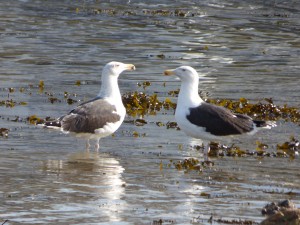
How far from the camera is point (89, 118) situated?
1216 centimetres

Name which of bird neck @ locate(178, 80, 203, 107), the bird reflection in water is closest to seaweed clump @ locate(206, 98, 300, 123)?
bird neck @ locate(178, 80, 203, 107)

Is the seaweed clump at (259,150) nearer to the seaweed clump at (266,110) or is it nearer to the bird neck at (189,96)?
the bird neck at (189,96)

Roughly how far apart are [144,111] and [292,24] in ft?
55.1

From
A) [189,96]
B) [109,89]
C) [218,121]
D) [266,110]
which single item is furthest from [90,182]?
[266,110]

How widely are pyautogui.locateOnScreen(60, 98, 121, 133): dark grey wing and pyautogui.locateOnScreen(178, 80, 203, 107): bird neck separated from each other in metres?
0.97

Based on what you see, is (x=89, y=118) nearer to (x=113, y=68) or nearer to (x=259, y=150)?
(x=113, y=68)

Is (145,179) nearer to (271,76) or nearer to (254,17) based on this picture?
(271,76)

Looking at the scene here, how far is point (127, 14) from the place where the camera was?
33.2 metres

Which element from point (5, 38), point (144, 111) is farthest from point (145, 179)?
Answer: point (5, 38)

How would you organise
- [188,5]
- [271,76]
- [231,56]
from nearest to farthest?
[271,76] → [231,56] → [188,5]

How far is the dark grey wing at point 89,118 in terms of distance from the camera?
12.0 meters

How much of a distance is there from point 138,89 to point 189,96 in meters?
5.22

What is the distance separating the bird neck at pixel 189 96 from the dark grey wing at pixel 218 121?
183 millimetres

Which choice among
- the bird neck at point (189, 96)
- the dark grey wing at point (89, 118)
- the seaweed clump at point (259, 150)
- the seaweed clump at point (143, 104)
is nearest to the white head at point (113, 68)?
the dark grey wing at point (89, 118)
